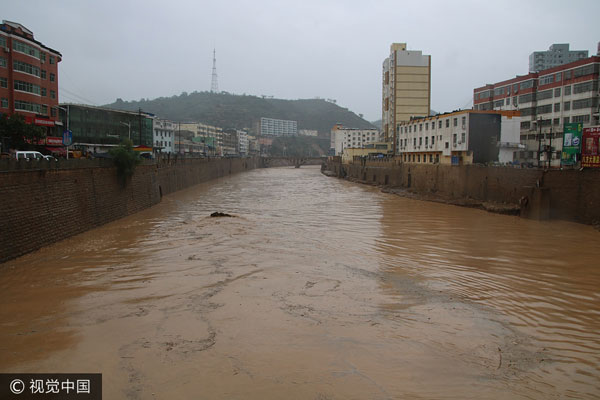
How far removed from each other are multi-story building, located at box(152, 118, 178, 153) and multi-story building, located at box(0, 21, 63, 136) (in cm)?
4489

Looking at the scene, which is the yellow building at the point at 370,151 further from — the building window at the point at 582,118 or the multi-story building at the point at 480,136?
the building window at the point at 582,118

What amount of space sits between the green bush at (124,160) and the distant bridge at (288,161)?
4029 inches

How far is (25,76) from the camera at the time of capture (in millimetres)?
34531

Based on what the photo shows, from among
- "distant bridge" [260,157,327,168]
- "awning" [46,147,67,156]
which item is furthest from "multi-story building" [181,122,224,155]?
"awning" [46,147,67,156]

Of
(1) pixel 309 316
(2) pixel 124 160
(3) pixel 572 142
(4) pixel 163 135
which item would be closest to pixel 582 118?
(3) pixel 572 142

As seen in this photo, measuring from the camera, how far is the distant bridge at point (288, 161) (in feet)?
451

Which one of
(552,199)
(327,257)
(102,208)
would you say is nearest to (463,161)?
(552,199)

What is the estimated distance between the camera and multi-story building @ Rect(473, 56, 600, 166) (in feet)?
148

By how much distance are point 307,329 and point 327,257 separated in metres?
7.33

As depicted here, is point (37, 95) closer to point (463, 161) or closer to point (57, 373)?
point (57, 373)

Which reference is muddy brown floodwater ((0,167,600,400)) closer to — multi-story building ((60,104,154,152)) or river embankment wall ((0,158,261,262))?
river embankment wall ((0,158,261,262))

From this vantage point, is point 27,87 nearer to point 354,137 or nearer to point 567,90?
point 567,90

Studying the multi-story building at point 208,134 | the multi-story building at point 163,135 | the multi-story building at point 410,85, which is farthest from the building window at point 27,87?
the multi-story building at point 208,134

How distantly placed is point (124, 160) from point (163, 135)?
211 ft
